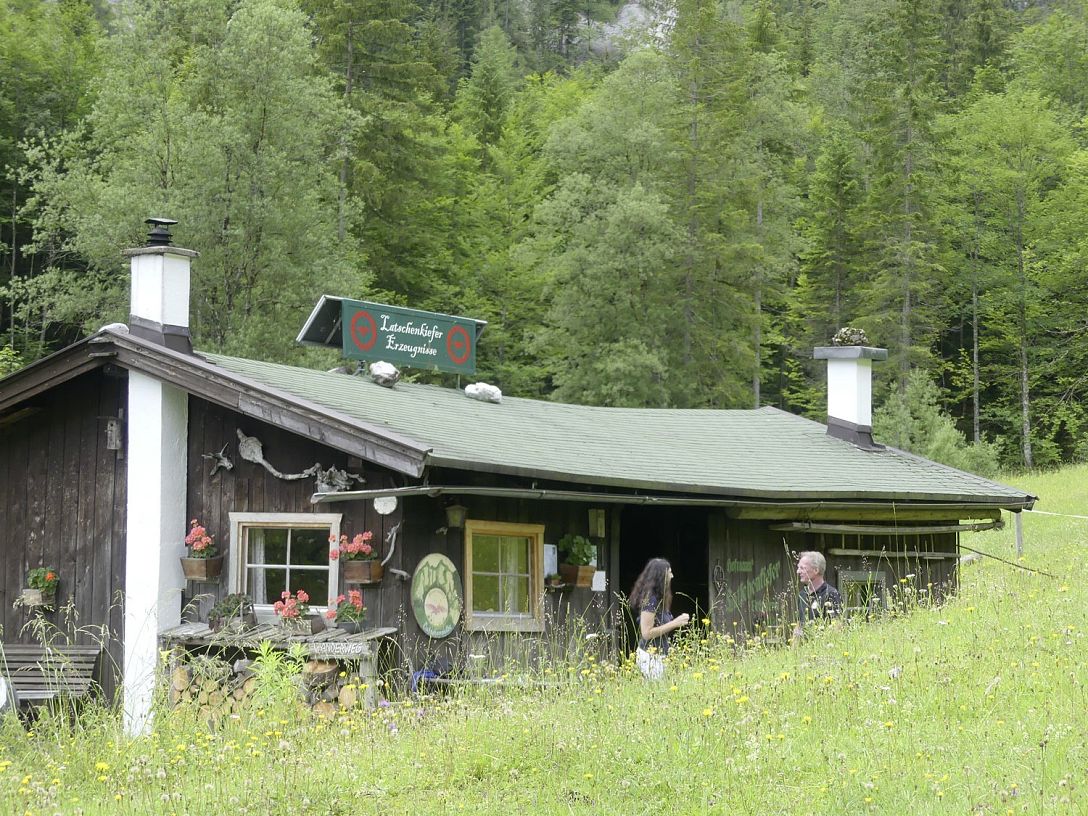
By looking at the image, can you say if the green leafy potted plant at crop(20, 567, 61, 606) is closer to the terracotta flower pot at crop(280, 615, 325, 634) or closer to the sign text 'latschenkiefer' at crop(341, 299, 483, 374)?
the terracotta flower pot at crop(280, 615, 325, 634)

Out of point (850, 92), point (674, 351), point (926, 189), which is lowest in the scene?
point (674, 351)

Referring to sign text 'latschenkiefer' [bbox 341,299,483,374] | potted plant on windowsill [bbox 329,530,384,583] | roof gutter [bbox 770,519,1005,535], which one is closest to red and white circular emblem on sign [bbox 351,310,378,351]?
sign text 'latschenkiefer' [bbox 341,299,483,374]

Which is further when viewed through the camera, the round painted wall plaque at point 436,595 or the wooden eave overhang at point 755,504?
the round painted wall plaque at point 436,595

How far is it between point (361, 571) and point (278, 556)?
125cm

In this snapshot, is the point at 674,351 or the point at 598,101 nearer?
the point at 674,351

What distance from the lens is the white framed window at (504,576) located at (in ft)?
39.7

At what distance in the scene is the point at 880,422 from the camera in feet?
118

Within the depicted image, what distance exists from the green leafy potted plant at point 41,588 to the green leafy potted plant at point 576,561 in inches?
198

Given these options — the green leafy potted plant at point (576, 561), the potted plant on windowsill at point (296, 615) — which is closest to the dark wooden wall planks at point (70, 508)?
the potted plant on windowsill at point (296, 615)

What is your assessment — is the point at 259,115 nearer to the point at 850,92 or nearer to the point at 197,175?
the point at 197,175

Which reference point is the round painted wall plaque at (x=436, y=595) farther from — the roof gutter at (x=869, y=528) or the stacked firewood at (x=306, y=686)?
the roof gutter at (x=869, y=528)

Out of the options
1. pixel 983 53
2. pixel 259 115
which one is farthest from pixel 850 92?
pixel 259 115

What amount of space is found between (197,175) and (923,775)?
2693 centimetres

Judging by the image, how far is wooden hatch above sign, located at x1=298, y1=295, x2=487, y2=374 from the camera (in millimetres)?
14414
